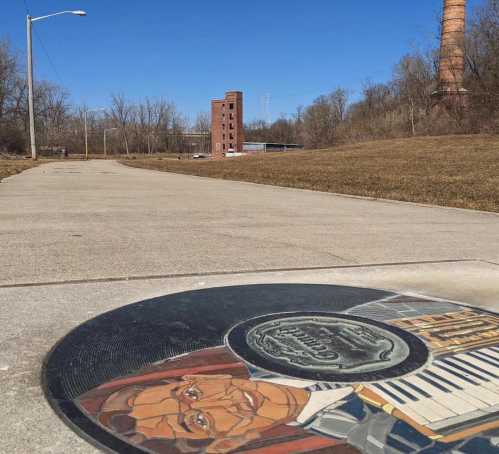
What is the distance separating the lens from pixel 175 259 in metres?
4.91

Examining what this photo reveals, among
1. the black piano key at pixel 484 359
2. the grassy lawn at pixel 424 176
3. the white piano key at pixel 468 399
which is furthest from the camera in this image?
the grassy lawn at pixel 424 176

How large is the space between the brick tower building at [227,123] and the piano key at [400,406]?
96140mm

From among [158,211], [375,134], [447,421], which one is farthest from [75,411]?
[375,134]

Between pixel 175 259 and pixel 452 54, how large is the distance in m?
45.3

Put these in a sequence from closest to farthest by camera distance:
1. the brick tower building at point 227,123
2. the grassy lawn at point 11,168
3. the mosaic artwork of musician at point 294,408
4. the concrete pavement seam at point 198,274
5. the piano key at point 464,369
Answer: the mosaic artwork of musician at point 294,408, the piano key at point 464,369, the concrete pavement seam at point 198,274, the grassy lawn at point 11,168, the brick tower building at point 227,123

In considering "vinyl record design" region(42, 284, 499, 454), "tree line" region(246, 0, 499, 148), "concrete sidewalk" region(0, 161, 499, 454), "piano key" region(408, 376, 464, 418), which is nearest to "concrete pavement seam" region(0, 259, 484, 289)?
"concrete sidewalk" region(0, 161, 499, 454)

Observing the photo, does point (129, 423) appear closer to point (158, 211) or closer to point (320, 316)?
point (320, 316)

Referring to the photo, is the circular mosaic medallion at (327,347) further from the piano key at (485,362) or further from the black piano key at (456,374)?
the piano key at (485,362)

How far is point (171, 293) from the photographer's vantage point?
12.1ft

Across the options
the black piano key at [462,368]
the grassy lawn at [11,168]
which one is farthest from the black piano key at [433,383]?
the grassy lawn at [11,168]

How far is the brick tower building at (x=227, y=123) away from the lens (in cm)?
9744

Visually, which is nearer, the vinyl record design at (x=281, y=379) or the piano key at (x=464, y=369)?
the vinyl record design at (x=281, y=379)

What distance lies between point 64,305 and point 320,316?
1735 mm

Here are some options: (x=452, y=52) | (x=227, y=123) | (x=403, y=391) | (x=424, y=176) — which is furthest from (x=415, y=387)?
(x=227, y=123)
